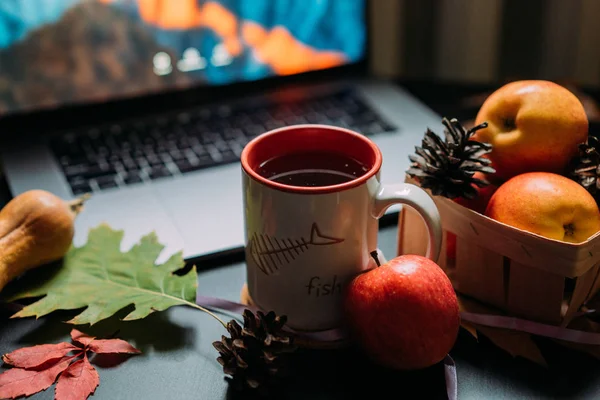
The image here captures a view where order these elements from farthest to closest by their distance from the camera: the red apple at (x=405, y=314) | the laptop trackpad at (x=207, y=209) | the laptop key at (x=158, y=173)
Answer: the laptop key at (x=158, y=173), the laptop trackpad at (x=207, y=209), the red apple at (x=405, y=314)

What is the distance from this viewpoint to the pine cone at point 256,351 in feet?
1.72

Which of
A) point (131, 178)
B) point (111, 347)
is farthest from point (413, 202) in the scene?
point (131, 178)

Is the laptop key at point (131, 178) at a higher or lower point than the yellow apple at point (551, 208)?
lower

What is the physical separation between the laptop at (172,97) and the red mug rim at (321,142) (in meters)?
0.16

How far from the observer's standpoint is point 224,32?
3.07 ft

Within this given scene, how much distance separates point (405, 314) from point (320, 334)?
0.09m

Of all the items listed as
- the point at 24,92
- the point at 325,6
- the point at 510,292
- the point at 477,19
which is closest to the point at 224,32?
the point at 325,6

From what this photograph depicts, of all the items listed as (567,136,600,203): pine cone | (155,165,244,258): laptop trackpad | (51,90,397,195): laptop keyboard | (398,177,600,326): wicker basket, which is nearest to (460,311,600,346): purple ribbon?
(398,177,600,326): wicker basket

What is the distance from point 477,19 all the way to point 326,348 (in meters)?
0.71

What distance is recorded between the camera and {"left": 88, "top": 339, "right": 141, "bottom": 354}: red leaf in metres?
0.57

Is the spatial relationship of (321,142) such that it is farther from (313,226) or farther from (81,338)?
(81,338)

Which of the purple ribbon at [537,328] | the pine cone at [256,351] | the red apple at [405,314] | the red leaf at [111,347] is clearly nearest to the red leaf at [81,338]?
the red leaf at [111,347]

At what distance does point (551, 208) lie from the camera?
1.79 ft

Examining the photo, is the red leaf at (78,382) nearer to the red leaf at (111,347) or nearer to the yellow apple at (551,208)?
the red leaf at (111,347)
